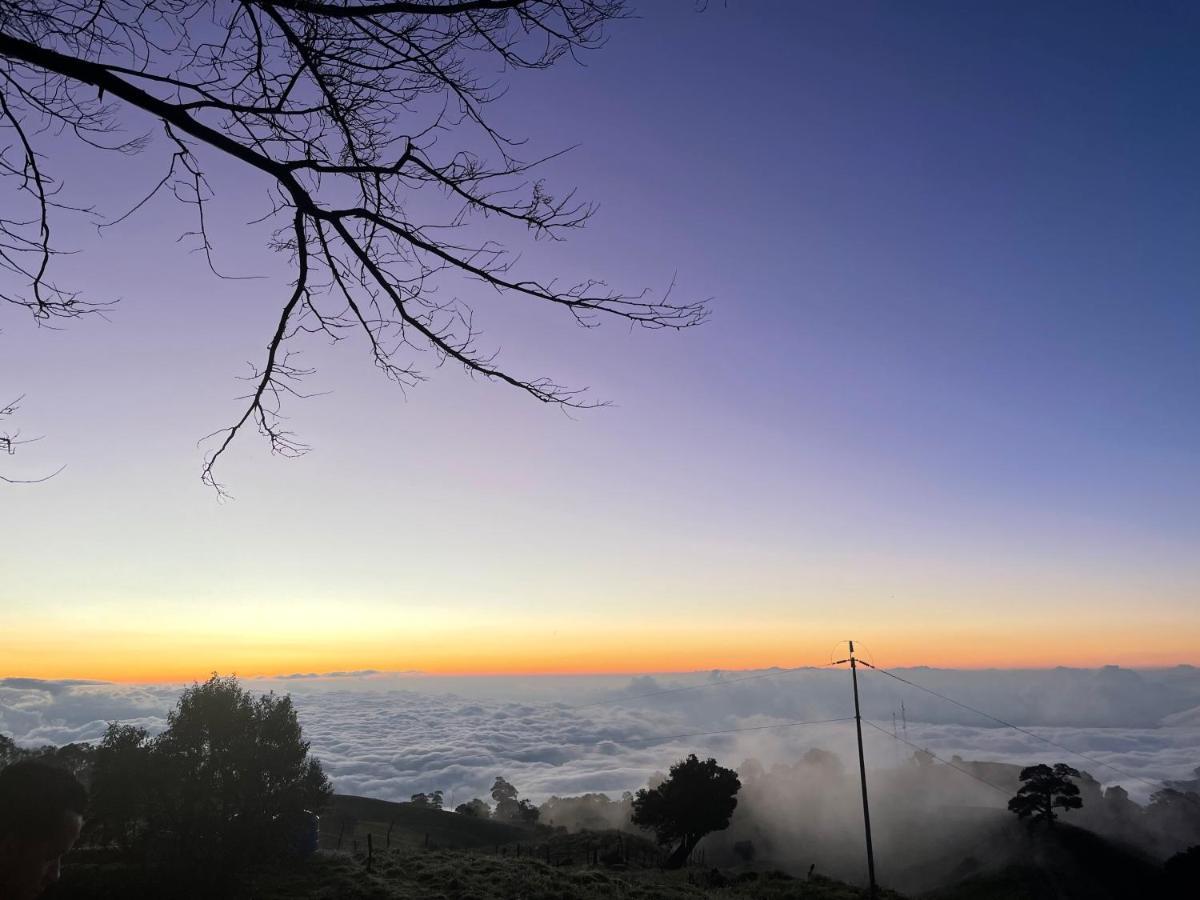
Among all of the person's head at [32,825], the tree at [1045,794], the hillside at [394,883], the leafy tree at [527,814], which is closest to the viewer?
the person's head at [32,825]

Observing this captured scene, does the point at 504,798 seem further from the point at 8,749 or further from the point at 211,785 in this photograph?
the point at 211,785

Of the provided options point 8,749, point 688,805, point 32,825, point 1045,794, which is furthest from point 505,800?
point 32,825

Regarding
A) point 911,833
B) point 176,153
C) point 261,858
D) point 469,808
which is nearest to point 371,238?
point 176,153

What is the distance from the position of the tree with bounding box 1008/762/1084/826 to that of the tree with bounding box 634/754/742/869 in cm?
4605

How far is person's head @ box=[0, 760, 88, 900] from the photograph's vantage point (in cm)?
210

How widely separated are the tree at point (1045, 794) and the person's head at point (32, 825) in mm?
106297

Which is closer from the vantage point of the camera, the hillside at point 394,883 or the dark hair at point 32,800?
the dark hair at point 32,800

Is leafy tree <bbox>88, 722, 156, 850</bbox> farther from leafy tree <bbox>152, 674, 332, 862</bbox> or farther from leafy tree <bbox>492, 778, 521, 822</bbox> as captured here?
leafy tree <bbox>492, 778, 521, 822</bbox>

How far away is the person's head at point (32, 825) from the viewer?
210 cm

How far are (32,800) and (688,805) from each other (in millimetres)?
70162

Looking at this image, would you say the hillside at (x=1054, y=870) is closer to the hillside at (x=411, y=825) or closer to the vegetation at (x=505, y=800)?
the hillside at (x=411, y=825)

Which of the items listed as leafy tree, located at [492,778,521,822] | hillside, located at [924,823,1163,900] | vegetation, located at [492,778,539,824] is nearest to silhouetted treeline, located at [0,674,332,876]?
hillside, located at [924,823,1163,900]

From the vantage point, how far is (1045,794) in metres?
83.4

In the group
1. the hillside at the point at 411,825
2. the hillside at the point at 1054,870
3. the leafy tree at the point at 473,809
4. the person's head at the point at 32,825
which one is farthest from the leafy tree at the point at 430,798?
the person's head at the point at 32,825
